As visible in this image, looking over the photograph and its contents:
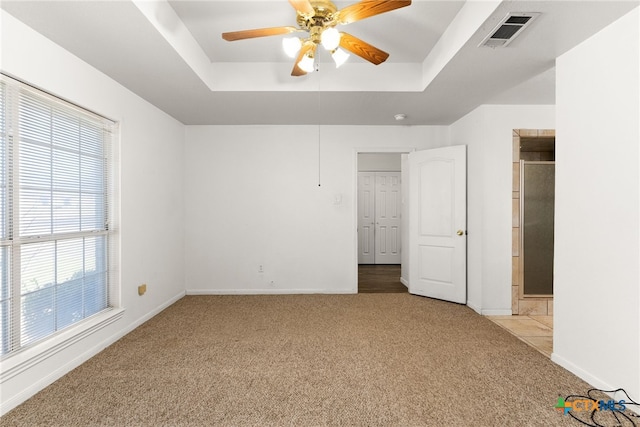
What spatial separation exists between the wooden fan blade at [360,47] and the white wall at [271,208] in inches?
89.3

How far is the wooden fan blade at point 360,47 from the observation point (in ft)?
6.70

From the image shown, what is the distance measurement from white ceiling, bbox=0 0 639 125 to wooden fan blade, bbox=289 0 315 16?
559 millimetres

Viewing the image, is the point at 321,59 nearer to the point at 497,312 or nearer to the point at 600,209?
the point at 600,209

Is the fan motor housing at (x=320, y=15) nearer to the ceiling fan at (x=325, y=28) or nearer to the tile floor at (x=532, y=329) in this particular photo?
the ceiling fan at (x=325, y=28)

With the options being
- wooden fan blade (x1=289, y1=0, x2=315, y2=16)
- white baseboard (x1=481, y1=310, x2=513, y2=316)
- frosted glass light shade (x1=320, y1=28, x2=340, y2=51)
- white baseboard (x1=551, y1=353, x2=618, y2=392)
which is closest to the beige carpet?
white baseboard (x1=551, y1=353, x2=618, y2=392)

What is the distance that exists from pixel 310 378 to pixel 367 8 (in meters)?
2.32

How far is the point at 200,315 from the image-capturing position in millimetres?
3580

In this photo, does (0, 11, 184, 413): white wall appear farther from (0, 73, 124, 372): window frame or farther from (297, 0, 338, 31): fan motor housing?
(297, 0, 338, 31): fan motor housing

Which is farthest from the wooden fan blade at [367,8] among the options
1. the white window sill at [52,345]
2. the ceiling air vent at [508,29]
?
the white window sill at [52,345]

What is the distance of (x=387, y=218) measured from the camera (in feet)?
22.6

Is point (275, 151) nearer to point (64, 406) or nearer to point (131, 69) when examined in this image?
point (131, 69)

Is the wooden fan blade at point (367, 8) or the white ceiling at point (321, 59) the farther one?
the white ceiling at point (321, 59)

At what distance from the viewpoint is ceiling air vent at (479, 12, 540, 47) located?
1.92 m

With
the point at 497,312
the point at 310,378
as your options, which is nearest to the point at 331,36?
the point at 310,378
